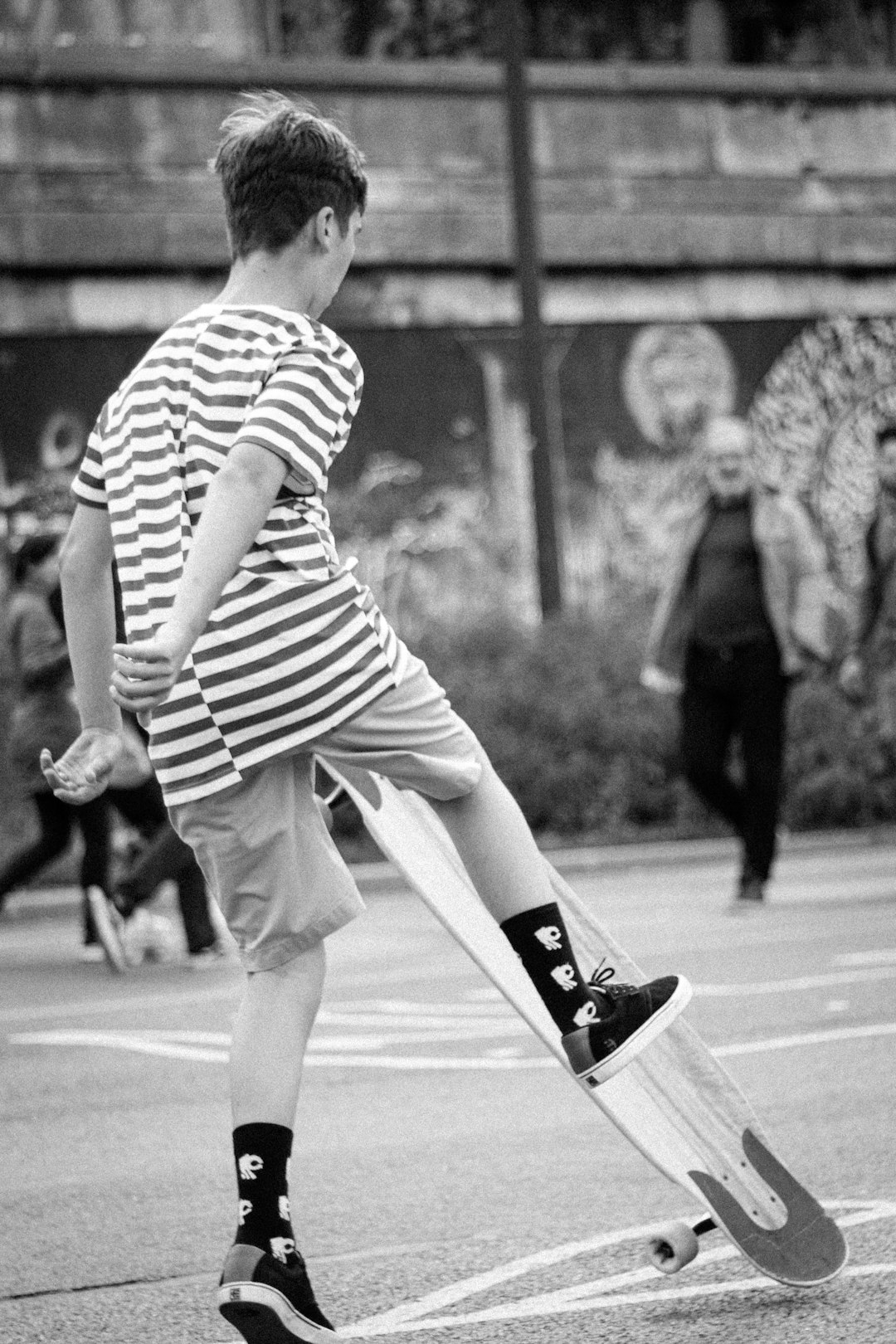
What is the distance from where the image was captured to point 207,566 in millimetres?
3348

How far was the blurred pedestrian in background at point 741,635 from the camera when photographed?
10.1 meters

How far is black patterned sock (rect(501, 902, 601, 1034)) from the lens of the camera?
3680mm

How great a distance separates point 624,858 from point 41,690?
12.8 ft

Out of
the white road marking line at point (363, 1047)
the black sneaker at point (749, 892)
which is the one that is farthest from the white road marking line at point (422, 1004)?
the black sneaker at point (749, 892)

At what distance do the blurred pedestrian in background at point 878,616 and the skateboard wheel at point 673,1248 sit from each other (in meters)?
6.94

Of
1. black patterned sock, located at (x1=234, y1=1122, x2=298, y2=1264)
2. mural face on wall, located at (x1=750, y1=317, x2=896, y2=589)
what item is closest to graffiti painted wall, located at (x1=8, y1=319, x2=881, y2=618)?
mural face on wall, located at (x1=750, y1=317, x2=896, y2=589)

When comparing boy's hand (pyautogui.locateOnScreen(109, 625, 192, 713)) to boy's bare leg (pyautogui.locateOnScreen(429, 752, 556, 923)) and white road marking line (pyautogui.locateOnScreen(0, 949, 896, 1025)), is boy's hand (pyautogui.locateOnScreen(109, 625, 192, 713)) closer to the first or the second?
boy's bare leg (pyautogui.locateOnScreen(429, 752, 556, 923))

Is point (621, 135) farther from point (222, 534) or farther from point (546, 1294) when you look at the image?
point (222, 534)

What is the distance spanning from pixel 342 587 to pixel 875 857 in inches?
368

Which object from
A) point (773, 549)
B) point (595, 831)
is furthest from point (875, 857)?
point (773, 549)

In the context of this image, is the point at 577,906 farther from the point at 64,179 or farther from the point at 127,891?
the point at 64,179

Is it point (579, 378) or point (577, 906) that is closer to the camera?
point (577, 906)

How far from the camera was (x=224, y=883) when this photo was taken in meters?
3.59

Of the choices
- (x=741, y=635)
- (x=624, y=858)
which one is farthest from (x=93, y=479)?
(x=624, y=858)
